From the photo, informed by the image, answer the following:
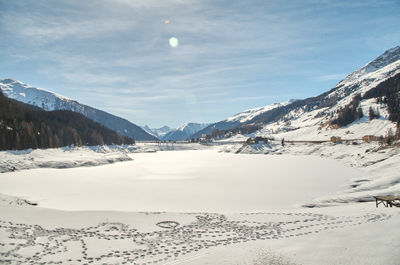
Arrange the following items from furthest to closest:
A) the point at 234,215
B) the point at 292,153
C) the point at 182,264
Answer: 1. the point at 292,153
2. the point at 234,215
3. the point at 182,264

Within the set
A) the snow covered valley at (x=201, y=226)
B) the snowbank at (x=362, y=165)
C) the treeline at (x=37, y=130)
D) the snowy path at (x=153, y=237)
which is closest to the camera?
the snow covered valley at (x=201, y=226)

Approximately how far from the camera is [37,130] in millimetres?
113125

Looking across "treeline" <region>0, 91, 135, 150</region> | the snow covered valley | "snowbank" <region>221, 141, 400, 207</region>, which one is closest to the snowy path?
the snow covered valley

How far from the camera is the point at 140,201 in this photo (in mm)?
32000

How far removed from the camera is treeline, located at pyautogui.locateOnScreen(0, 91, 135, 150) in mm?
94500

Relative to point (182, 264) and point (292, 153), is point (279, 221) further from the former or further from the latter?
point (292, 153)

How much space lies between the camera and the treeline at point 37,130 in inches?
3720

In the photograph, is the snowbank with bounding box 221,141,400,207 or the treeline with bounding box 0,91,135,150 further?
the treeline with bounding box 0,91,135,150

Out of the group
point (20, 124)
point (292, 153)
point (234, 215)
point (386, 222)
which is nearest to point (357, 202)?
point (386, 222)

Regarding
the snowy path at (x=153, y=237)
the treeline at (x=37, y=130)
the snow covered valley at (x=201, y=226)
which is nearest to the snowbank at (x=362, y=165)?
the snow covered valley at (x=201, y=226)

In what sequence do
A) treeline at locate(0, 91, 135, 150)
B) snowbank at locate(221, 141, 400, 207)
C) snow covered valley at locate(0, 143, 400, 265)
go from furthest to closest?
treeline at locate(0, 91, 135, 150) → snowbank at locate(221, 141, 400, 207) → snow covered valley at locate(0, 143, 400, 265)

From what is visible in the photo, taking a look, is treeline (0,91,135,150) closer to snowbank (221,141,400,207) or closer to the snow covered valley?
the snow covered valley

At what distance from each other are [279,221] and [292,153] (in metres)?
108

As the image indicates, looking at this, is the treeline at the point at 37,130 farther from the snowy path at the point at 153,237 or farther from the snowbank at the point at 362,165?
the snowbank at the point at 362,165
